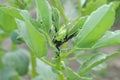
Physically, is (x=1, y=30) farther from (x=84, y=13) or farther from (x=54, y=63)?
(x=54, y=63)

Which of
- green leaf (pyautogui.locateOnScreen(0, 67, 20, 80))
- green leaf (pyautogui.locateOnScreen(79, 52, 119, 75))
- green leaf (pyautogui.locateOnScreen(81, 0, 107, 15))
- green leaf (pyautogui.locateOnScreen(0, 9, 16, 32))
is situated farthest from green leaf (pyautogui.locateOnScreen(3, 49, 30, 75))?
green leaf (pyautogui.locateOnScreen(79, 52, 119, 75))

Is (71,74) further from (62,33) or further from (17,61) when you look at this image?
(17,61)

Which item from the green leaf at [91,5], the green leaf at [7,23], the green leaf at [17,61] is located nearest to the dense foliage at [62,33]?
the green leaf at [91,5]

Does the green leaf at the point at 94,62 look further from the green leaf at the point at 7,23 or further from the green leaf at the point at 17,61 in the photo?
the green leaf at the point at 17,61

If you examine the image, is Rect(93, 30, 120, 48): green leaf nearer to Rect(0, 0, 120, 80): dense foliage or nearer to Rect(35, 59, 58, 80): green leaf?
Rect(0, 0, 120, 80): dense foliage

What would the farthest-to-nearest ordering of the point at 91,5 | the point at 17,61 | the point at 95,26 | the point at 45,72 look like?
the point at 17,61, the point at 45,72, the point at 91,5, the point at 95,26

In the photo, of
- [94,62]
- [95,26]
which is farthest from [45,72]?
[95,26]

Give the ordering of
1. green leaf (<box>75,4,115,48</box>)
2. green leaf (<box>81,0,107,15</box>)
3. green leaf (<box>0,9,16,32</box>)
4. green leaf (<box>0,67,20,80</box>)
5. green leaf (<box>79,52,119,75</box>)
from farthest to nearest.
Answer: green leaf (<box>0,67,20,80</box>), green leaf (<box>0,9,16,32</box>), green leaf (<box>81,0,107,15</box>), green leaf (<box>79,52,119,75</box>), green leaf (<box>75,4,115,48</box>)
